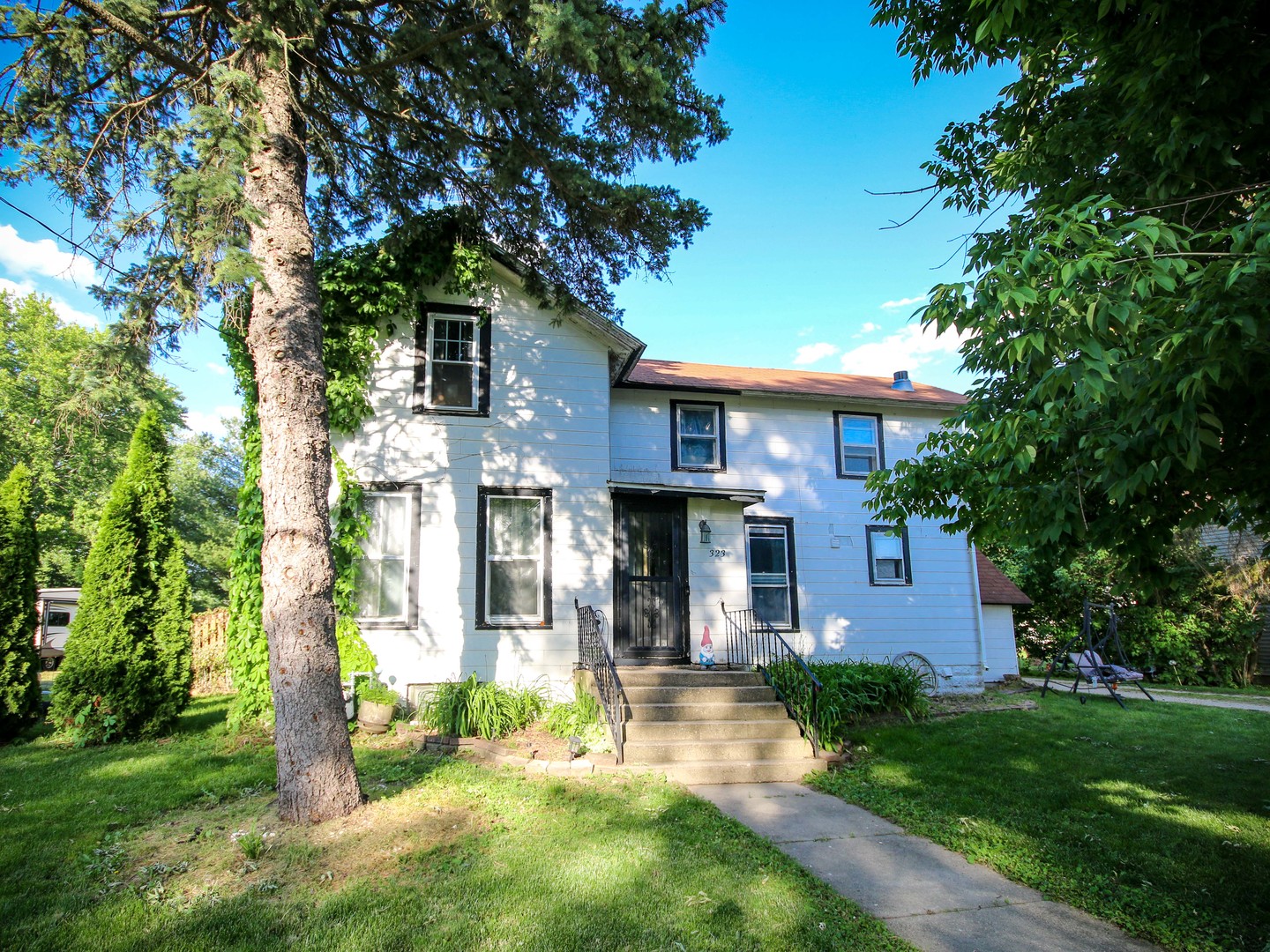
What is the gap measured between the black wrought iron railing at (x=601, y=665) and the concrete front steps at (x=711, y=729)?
22 cm

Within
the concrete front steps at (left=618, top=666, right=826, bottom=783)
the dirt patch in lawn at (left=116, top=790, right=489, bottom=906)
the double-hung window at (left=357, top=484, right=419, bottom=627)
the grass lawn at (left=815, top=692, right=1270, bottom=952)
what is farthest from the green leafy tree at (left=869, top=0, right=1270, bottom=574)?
the double-hung window at (left=357, top=484, right=419, bottom=627)

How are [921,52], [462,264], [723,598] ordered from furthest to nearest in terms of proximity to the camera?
[723,598] → [462,264] → [921,52]

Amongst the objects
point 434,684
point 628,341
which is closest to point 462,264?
point 628,341

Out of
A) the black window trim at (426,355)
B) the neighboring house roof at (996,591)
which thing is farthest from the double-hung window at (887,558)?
the black window trim at (426,355)

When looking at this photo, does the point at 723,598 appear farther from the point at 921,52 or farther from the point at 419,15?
the point at 419,15

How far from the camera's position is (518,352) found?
1061cm

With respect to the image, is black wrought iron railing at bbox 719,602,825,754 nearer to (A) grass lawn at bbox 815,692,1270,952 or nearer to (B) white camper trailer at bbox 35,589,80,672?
(A) grass lawn at bbox 815,692,1270,952

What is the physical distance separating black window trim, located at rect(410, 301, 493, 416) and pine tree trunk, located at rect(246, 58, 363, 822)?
13.4ft

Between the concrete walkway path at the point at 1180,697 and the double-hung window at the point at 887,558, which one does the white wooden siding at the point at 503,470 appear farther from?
the concrete walkway path at the point at 1180,697

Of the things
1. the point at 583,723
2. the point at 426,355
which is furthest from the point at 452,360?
the point at 583,723

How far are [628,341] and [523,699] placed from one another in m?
5.38

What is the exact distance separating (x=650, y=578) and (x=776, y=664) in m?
2.41

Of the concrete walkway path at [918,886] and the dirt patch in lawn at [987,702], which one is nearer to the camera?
the concrete walkway path at [918,886]

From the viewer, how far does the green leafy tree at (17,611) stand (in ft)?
28.2
